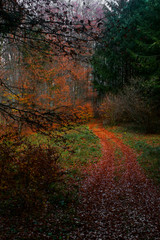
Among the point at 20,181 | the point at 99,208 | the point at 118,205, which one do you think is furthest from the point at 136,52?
the point at 20,181

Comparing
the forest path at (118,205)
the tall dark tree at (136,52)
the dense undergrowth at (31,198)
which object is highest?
the tall dark tree at (136,52)

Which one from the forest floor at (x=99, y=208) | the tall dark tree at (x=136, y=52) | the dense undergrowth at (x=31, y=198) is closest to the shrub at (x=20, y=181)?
the dense undergrowth at (x=31, y=198)

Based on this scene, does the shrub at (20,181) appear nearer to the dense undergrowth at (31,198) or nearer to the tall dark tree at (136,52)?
the dense undergrowth at (31,198)

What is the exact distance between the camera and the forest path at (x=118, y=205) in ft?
11.3

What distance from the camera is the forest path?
3.44m

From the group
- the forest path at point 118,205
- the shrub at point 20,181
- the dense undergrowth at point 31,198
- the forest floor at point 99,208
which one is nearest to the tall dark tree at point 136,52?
the forest floor at point 99,208

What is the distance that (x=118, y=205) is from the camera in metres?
4.55

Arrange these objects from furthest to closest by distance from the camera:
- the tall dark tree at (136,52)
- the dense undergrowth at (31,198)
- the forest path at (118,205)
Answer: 1. the tall dark tree at (136,52)
2. the forest path at (118,205)
3. the dense undergrowth at (31,198)

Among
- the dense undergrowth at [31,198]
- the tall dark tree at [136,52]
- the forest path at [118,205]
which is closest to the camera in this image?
the dense undergrowth at [31,198]

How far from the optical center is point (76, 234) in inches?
130

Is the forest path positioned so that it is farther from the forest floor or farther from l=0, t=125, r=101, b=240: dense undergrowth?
l=0, t=125, r=101, b=240: dense undergrowth

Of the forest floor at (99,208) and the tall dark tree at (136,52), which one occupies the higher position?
the tall dark tree at (136,52)

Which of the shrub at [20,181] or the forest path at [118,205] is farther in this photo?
the forest path at [118,205]

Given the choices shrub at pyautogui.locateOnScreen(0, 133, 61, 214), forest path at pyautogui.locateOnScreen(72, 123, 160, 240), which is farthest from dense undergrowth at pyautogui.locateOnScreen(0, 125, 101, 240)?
forest path at pyautogui.locateOnScreen(72, 123, 160, 240)
